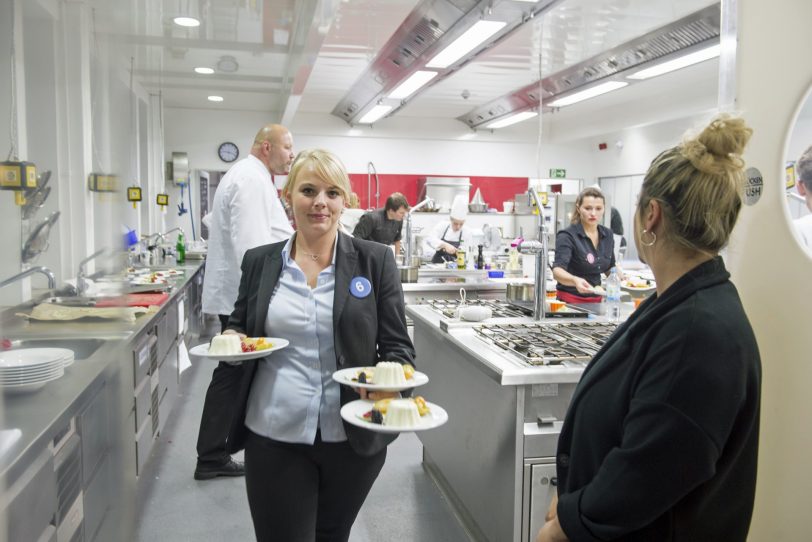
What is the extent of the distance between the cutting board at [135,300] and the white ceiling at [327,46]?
159 cm

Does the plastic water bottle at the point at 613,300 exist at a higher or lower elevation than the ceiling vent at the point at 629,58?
lower

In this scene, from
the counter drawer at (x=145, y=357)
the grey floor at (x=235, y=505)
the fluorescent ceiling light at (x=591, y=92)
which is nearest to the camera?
the grey floor at (x=235, y=505)

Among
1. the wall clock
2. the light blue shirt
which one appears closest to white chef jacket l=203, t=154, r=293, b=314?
the light blue shirt

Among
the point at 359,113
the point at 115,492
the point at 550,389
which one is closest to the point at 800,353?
the point at 550,389

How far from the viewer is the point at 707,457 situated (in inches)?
42.5

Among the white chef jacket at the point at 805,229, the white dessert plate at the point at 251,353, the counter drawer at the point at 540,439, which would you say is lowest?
the counter drawer at the point at 540,439

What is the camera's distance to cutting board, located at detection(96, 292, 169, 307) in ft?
10.6

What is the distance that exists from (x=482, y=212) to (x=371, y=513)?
7525 mm

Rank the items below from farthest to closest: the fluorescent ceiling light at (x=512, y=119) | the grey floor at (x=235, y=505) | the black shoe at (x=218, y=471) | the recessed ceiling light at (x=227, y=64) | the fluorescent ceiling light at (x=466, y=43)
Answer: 1. the fluorescent ceiling light at (x=512, y=119)
2. the recessed ceiling light at (x=227, y=64)
3. the fluorescent ceiling light at (x=466, y=43)
4. the black shoe at (x=218, y=471)
5. the grey floor at (x=235, y=505)

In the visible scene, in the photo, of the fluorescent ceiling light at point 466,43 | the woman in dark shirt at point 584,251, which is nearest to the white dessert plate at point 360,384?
the woman in dark shirt at point 584,251

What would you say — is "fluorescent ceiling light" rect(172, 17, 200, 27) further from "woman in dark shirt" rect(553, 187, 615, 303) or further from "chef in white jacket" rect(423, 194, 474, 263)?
"woman in dark shirt" rect(553, 187, 615, 303)

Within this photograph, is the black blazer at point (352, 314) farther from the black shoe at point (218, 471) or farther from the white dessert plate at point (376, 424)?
the black shoe at point (218, 471)

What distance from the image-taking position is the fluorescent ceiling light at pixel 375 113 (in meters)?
9.03

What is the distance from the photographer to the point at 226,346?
5.40ft
